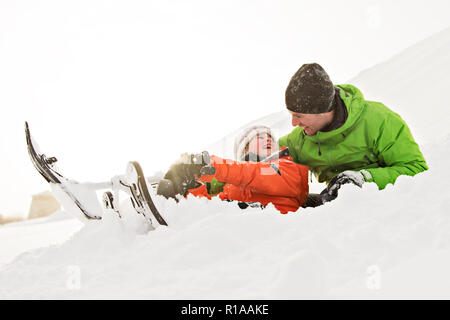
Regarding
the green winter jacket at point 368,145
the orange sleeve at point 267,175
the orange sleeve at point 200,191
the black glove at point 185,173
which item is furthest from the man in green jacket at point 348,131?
the orange sleeve at point 200,191

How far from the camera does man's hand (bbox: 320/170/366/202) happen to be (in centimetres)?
245

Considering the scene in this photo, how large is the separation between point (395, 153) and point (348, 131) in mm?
394

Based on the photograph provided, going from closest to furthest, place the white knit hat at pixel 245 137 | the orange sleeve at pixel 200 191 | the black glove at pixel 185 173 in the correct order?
the black glove at pixel 185 173 < the orange sleeve at pixel 200 191 < the white knit hat at pixel 245 137

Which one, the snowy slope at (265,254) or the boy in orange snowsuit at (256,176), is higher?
the boy in orange snowsuit at (256,176)

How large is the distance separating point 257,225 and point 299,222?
8.2 inches

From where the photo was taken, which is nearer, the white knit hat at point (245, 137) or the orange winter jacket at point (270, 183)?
the orange winter jacket at point (270, 183)

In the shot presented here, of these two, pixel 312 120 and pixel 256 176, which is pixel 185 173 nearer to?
pixel 256 176

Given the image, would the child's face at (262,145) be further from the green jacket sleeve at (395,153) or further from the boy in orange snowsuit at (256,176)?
the green jacket sleeve at (395,153)

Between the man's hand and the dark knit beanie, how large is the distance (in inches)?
21.9

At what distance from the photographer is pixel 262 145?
3.46 m

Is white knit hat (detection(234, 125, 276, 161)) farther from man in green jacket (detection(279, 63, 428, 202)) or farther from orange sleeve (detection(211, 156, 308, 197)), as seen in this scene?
man in green jacket (detection(279, 63, 428, 202))

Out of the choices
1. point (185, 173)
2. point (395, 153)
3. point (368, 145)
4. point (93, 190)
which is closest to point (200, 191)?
point (185, 173)

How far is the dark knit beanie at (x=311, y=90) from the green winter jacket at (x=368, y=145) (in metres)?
0.24

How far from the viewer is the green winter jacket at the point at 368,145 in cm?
263
